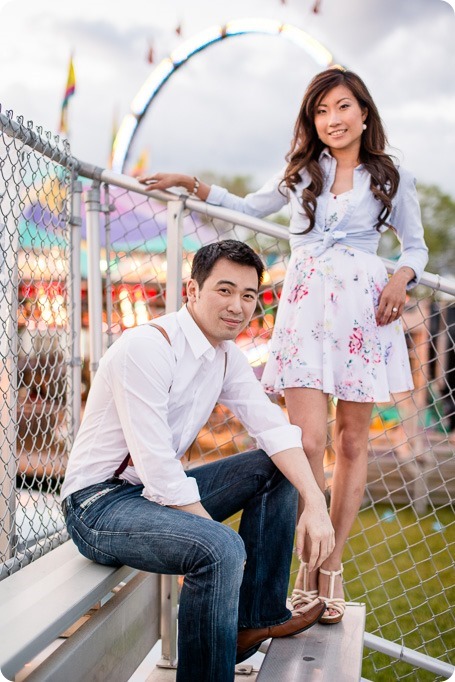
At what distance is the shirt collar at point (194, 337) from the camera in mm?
1858

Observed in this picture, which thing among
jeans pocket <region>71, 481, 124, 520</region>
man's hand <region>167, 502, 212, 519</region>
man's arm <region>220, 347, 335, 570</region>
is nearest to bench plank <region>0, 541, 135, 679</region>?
jeans pocket <region>71, 481, 124, 520</region>

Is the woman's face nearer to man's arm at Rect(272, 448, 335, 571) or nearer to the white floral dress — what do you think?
the white floral dress

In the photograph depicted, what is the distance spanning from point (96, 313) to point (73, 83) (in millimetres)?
5969

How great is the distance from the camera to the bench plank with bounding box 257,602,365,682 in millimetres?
1796

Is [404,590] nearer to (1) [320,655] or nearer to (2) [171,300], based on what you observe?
(1) [320,655]

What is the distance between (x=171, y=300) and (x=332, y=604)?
3.49 feet

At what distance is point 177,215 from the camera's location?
7.80 feet

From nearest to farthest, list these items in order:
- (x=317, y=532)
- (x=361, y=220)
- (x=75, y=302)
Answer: (x=317, y=532), (x=361, y=220), (x=75, y=302)

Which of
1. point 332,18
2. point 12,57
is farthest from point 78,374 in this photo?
point 12,57

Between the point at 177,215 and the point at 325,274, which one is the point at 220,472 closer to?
the point at 325,274

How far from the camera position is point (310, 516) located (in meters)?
1.84

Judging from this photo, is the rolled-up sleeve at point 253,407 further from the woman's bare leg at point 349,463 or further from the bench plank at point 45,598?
the bench plank at point 45,598

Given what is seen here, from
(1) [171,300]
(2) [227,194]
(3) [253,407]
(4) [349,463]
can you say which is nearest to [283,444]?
(3) [253,407]

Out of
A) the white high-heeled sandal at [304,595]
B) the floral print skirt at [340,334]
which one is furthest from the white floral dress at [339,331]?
the white high-heeled sandal at [304,595]
